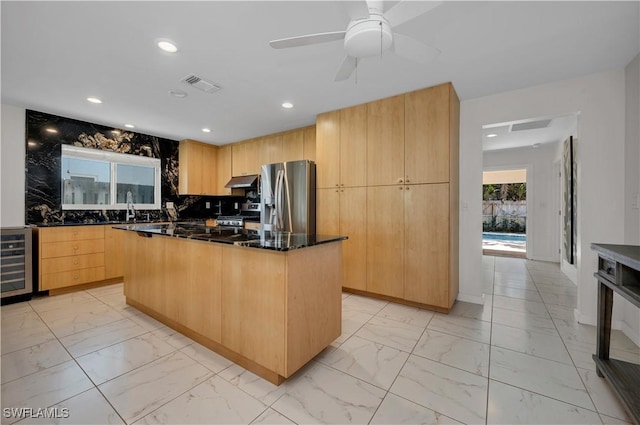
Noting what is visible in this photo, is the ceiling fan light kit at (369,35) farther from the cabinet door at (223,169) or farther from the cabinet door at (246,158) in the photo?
the cabinet door at (223,169)

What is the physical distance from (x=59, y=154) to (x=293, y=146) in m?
3.42

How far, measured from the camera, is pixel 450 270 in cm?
277

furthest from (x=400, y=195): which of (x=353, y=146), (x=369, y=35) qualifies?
(x=369, y=35)

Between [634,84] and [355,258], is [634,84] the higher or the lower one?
the higher one

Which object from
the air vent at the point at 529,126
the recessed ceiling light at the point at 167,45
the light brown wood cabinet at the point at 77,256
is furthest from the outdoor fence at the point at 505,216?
the light brown wood cabinet at the point at 77,256

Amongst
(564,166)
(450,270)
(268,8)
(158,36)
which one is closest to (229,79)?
(158,36)

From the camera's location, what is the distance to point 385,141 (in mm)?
3139

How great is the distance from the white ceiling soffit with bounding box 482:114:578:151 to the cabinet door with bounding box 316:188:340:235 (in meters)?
2.28

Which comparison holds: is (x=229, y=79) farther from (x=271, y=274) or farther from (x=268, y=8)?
(x=271, y=274)

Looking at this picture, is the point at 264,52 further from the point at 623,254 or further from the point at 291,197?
the point at 623,254

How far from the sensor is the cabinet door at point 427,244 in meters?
2.76

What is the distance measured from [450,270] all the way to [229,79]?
3.04 m

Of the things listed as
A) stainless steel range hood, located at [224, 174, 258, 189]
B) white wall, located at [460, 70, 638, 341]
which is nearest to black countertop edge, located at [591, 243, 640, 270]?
white wall, located at [460, 70, 638, 341]

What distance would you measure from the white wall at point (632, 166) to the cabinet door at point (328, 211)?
278cm
